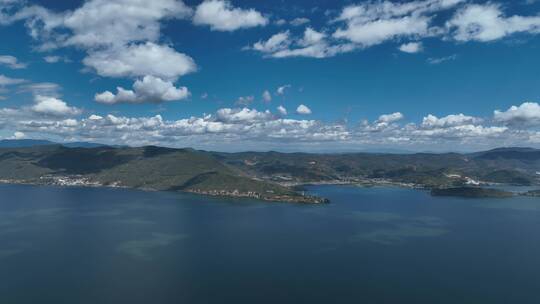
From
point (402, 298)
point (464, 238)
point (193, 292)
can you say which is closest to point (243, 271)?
point (193, 292)

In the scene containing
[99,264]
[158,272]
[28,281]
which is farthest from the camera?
[99,264]

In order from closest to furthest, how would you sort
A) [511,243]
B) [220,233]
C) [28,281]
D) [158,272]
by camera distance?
[28,281]
[158,272]
[511,243]
[220,233]

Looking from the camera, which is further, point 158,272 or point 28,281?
point 158,272

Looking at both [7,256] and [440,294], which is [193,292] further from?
[7,256]

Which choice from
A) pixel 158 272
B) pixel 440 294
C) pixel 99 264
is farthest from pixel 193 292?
pixel 440 294

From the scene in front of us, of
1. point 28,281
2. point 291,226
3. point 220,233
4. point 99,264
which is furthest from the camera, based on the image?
point 291,226

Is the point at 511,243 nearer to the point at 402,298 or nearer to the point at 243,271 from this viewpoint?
the point at 402,298
